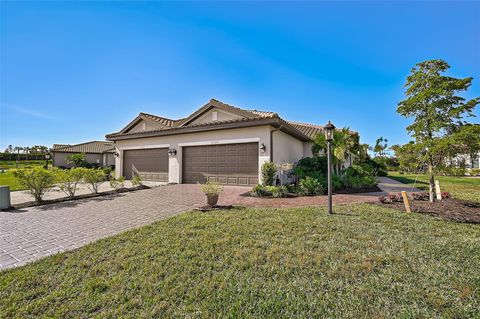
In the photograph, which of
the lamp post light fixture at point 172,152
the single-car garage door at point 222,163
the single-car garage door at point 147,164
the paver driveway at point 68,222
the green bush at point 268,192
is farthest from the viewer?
the single-car garage door at point 147,164

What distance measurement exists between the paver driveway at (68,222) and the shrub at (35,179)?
0.91 meters

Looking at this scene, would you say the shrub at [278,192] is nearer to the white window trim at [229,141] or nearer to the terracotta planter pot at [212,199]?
the terracotta planter pot at [212,199]

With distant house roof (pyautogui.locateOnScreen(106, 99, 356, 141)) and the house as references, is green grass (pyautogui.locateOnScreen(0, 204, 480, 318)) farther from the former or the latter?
distant house roof (pyautogui.locateOnScreen(106, 99, 356, 141))

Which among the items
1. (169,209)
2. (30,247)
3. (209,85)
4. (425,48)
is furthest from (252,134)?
(30,247)

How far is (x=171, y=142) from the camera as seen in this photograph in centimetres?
1430

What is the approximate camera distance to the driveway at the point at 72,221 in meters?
3.82

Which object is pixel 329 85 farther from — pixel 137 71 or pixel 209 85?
pixel 137 71

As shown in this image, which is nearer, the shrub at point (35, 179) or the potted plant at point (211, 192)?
the potted plant at point (211, 192)

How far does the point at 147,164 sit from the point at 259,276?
15128mm

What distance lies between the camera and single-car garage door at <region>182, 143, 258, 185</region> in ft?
37.6

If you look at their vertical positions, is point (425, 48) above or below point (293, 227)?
above

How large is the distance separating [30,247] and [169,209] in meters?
3.33

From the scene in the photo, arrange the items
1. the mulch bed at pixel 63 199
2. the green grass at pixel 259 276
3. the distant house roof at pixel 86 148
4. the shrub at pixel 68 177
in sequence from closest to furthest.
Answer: the green grass at pixel 259 276 < the mulch bed at pixel 63 199 < the shrub at pixel 68 177 < the distant house roof at pixel 86 148

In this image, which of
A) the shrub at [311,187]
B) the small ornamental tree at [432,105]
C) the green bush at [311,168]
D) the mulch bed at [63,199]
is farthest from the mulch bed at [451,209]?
the mulch bed at [63,199]
